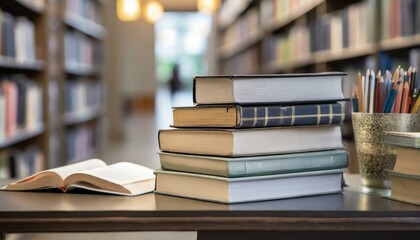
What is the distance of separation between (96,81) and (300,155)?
284 inches

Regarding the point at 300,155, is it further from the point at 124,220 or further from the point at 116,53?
the point at 116,53

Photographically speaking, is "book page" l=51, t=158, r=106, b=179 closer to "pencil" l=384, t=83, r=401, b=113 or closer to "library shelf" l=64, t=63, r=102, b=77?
"pencil" l=384, t=83, r=401, b=113

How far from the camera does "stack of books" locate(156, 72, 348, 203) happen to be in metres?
A: 0.98

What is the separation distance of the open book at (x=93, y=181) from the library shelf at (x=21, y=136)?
2.51 m

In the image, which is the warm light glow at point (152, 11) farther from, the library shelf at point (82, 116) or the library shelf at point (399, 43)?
the library shelf at point (399, 43)

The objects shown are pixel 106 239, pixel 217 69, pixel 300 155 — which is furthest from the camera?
pixel 217 69

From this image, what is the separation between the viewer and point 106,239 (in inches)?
50.9

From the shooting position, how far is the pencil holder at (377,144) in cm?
105

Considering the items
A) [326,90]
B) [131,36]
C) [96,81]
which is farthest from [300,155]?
[131,36]

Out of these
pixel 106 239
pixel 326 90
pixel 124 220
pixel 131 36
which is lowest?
pixel 106 239

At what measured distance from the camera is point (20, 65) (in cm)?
407

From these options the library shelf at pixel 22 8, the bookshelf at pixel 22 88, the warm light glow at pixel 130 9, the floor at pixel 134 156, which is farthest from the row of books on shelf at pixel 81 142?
the warm light glow at pixel 130 9

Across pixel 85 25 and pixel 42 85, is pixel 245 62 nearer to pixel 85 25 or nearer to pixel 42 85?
pixel 85 25

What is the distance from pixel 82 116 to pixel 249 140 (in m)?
5.96
